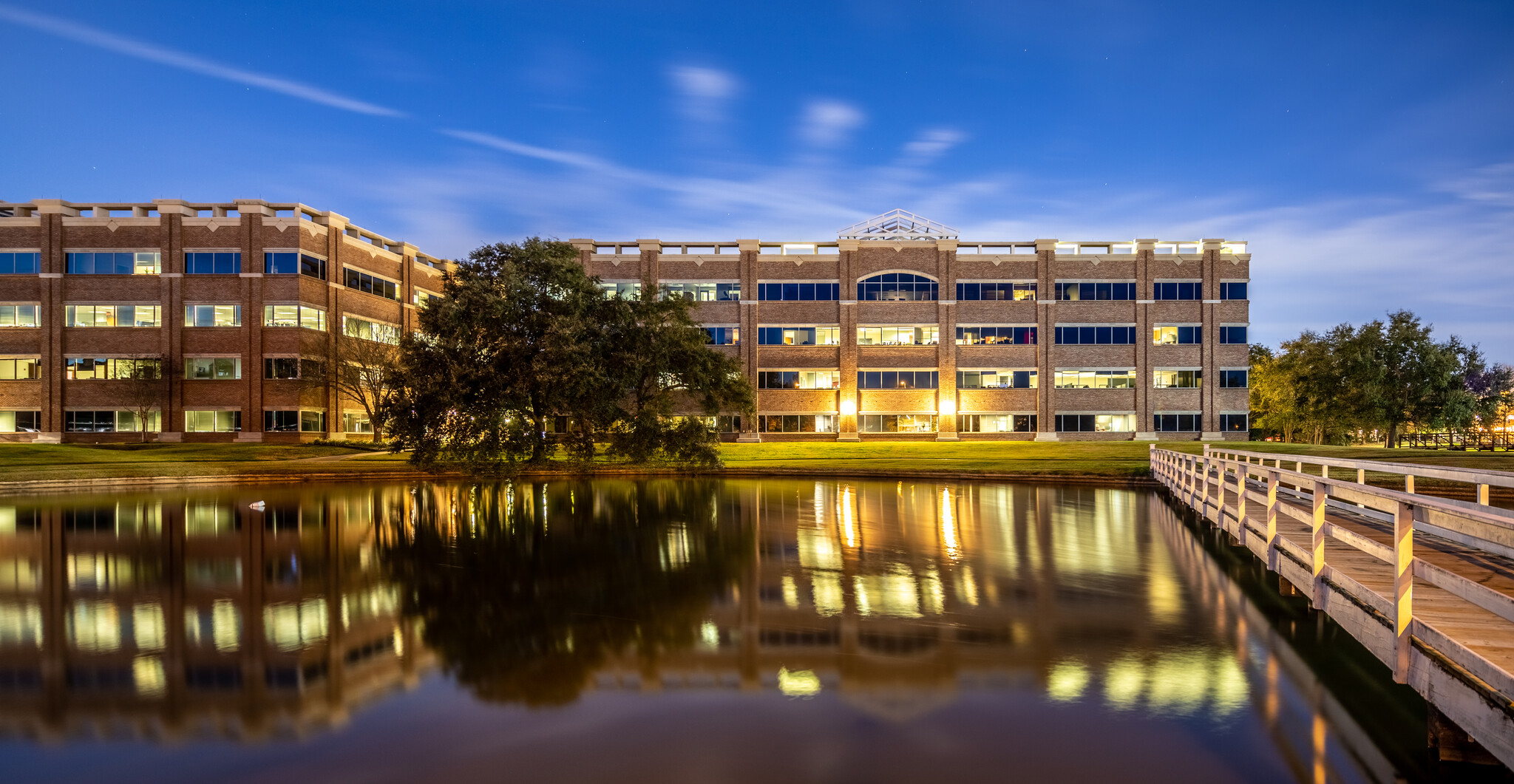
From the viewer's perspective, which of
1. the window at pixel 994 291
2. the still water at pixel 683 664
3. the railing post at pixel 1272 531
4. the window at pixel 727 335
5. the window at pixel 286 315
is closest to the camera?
the still water at pixel 683 664

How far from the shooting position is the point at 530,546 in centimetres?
1850

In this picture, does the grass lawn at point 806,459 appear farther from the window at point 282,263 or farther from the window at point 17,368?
the window at point 17,368

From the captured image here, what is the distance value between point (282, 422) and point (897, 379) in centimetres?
4784

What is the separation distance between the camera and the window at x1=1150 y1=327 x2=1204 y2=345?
217 ft

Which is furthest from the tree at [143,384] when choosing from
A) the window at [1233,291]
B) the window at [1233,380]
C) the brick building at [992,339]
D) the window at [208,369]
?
the window at [1233,291]

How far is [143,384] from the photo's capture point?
54.9 m

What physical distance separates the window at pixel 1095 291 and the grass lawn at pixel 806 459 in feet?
52.8

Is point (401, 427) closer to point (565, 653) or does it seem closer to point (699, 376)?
point (699, 376)

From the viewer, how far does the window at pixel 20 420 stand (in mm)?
56938

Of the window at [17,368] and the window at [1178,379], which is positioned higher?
the window at [17,368]

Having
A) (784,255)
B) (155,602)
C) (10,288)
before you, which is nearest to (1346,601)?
(155,602)

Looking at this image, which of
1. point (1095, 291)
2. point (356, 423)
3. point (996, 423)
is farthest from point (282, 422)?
point (1095, 291)

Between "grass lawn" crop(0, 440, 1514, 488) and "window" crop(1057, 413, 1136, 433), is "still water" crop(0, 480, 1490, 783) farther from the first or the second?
"window" crop(1057, 413, 1136, 433)

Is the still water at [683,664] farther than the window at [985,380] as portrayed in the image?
No
